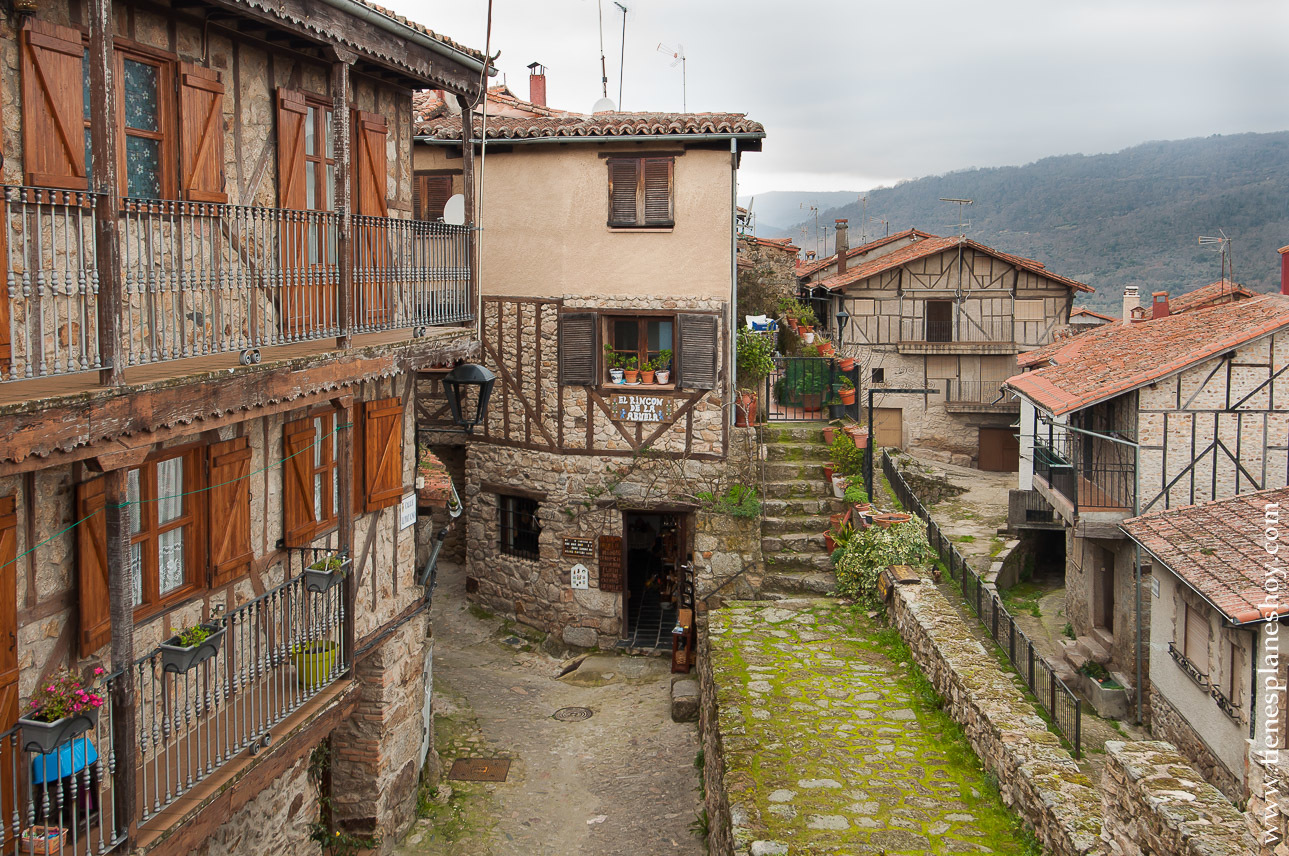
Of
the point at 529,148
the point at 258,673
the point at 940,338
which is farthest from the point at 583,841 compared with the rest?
the point at 940,338

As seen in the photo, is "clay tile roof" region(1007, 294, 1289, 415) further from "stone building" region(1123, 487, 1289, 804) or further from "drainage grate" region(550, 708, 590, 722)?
"drainage grate" region(550, 708, 590, 722)

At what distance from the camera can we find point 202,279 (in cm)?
697

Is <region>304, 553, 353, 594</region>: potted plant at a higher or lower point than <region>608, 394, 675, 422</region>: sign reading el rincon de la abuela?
lower

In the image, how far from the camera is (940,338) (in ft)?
112

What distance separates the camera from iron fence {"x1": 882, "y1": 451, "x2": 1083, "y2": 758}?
13531 millimetres

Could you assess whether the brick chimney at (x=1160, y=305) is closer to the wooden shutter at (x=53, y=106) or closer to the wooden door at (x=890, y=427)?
the wooden door at (x=890, y=427)

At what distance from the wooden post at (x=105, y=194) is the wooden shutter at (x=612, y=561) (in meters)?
11.8

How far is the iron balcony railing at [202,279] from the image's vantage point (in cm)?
582

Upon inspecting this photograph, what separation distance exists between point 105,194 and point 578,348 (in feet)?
37.4

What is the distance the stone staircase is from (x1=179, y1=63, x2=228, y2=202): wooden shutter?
10.6 m

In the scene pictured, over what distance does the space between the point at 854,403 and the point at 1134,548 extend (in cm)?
611

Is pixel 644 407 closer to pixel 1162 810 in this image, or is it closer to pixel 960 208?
pixel 1162 810

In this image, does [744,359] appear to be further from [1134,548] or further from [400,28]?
[400,28]

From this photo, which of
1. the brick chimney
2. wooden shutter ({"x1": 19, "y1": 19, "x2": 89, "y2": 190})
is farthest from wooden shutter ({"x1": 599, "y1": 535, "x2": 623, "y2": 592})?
the brick chimney
